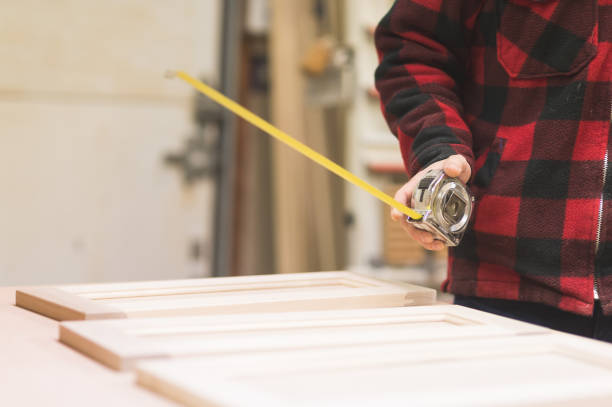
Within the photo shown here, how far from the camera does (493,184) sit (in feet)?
3.82

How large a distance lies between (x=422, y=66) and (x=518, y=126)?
19 centimetres

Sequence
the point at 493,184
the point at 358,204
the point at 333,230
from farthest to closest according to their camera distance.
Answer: the point at 333,230 → the point at 358,204 → the point at 493,184

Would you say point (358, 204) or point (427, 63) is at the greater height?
point (427, 63)

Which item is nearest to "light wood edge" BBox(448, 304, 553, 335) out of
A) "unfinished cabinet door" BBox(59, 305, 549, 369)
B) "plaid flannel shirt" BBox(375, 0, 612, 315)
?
"unfinished cabinet door" BBox(59, 305, 549, 369)

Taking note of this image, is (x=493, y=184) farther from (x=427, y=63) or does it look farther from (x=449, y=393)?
(x=449, y=393)

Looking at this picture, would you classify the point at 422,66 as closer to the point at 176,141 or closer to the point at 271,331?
the point at 271,331

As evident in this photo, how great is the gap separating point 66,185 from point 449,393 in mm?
2493

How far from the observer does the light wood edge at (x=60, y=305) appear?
34.0 inches

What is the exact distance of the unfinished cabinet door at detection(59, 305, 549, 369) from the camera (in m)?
0.71

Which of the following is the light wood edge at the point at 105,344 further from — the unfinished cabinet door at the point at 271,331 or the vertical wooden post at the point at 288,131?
the vertical wooden post at the point at 288,131

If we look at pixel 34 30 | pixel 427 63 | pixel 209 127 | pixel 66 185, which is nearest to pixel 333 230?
pixel 209 127

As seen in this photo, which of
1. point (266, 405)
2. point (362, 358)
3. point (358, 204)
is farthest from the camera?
point (358, 204)

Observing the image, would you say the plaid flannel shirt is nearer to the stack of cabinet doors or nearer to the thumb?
the thumb

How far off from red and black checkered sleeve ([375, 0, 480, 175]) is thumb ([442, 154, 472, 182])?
3.8 inches
